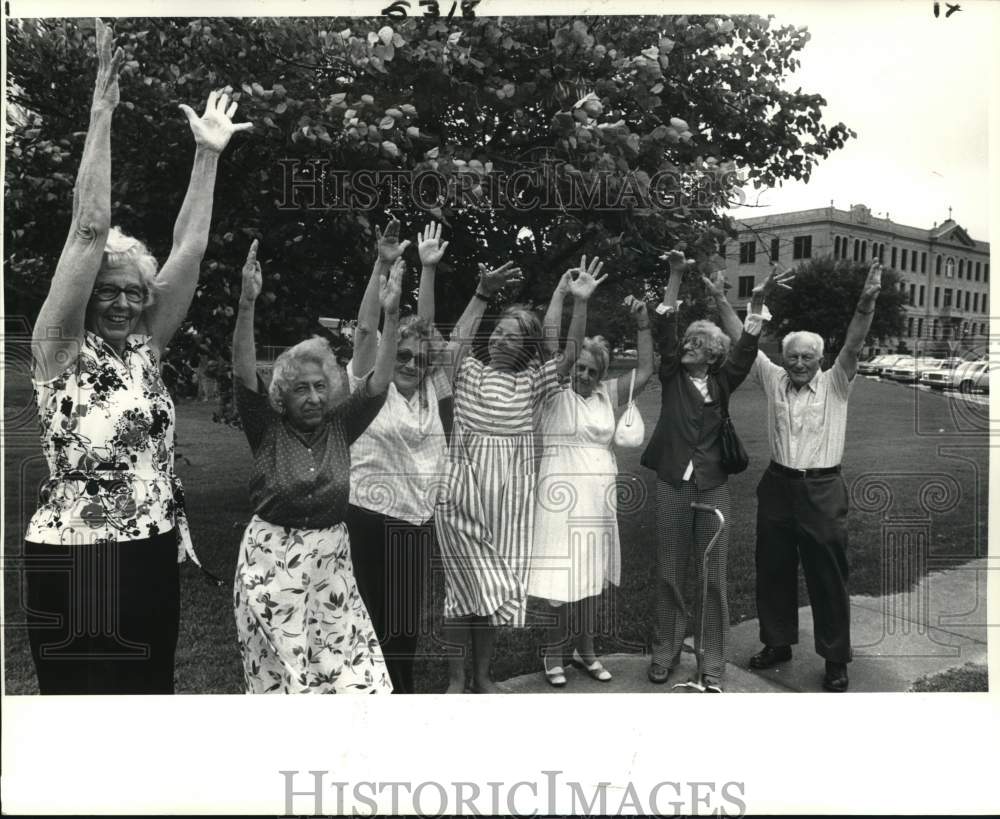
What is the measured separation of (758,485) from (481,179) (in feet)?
5.98

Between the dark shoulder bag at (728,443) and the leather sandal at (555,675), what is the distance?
1.12 meters

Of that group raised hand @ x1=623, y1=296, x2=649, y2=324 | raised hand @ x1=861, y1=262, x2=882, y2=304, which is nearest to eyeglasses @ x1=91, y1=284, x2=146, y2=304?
raised hand @ x1=623, y1=296, x2=649, y2=324

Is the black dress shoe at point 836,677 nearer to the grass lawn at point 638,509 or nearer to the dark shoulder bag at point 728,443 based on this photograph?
the grass lawn at point 638,509

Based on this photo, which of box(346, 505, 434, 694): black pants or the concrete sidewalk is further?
the concrete sidewalk

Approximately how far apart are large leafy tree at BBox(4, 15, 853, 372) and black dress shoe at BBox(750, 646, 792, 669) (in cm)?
158

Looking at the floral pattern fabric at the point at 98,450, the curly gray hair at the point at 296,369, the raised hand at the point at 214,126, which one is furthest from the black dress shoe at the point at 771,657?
the raised hand at the point at 214,126

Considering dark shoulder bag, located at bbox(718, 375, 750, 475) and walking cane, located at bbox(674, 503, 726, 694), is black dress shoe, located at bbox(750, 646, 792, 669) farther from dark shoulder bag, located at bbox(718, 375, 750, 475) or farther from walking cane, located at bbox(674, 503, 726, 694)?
dark shoulder bag, located at bbox(718, 375, 750, 475)

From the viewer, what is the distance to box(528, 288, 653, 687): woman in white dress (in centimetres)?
363

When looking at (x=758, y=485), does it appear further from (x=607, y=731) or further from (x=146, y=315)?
(x=146, y=315)

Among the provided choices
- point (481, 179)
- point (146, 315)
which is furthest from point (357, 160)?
point (146, 315)

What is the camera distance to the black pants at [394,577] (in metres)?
3.43

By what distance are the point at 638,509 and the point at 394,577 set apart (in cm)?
110

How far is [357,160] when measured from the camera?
3.53m

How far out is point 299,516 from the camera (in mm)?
3043
